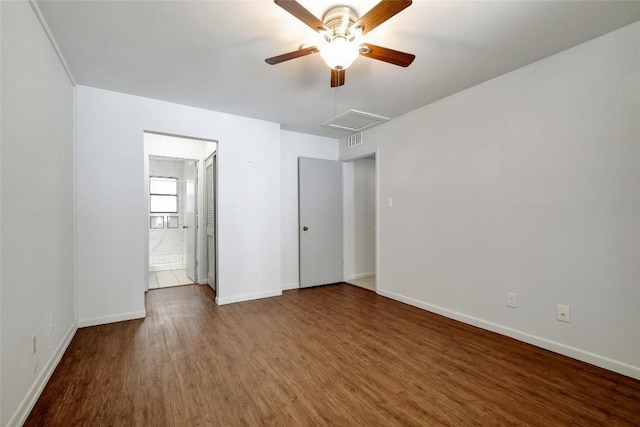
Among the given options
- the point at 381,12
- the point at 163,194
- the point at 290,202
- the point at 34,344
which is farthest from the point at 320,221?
the point at 163,194

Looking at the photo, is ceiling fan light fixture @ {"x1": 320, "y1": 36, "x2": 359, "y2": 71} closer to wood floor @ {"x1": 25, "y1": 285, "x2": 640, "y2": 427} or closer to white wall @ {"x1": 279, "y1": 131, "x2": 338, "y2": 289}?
wood floor @ {"x1": 25, "y1": 285, "x2": 640, "y2": 427}

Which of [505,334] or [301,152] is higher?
[301,152]

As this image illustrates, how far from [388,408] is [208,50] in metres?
2.84

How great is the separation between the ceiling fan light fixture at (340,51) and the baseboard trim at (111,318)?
10.6ft

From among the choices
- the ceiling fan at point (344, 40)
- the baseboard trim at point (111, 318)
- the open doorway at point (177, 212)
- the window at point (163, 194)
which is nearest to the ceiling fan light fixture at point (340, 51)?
the ceiling fan at point (344, 40)

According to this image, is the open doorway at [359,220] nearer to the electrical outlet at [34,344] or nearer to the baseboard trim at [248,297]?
the baseboard trim at [248,297]

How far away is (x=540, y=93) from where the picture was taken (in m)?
2.43

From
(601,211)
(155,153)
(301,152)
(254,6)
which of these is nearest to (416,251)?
(601,211)

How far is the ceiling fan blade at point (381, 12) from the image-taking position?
142 centimetres

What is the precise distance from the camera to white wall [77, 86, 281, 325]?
2891mm

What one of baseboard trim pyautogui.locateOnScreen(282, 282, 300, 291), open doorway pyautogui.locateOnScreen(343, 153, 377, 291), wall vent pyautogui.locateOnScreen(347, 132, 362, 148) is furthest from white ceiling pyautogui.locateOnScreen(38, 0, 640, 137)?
baseboard trim pyautogui.locateOnScreen(282, 282, 300, 291)

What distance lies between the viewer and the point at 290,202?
4.44 meters

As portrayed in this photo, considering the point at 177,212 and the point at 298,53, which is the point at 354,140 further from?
the point at 177,212

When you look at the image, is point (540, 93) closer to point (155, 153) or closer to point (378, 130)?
point (378, 130)
